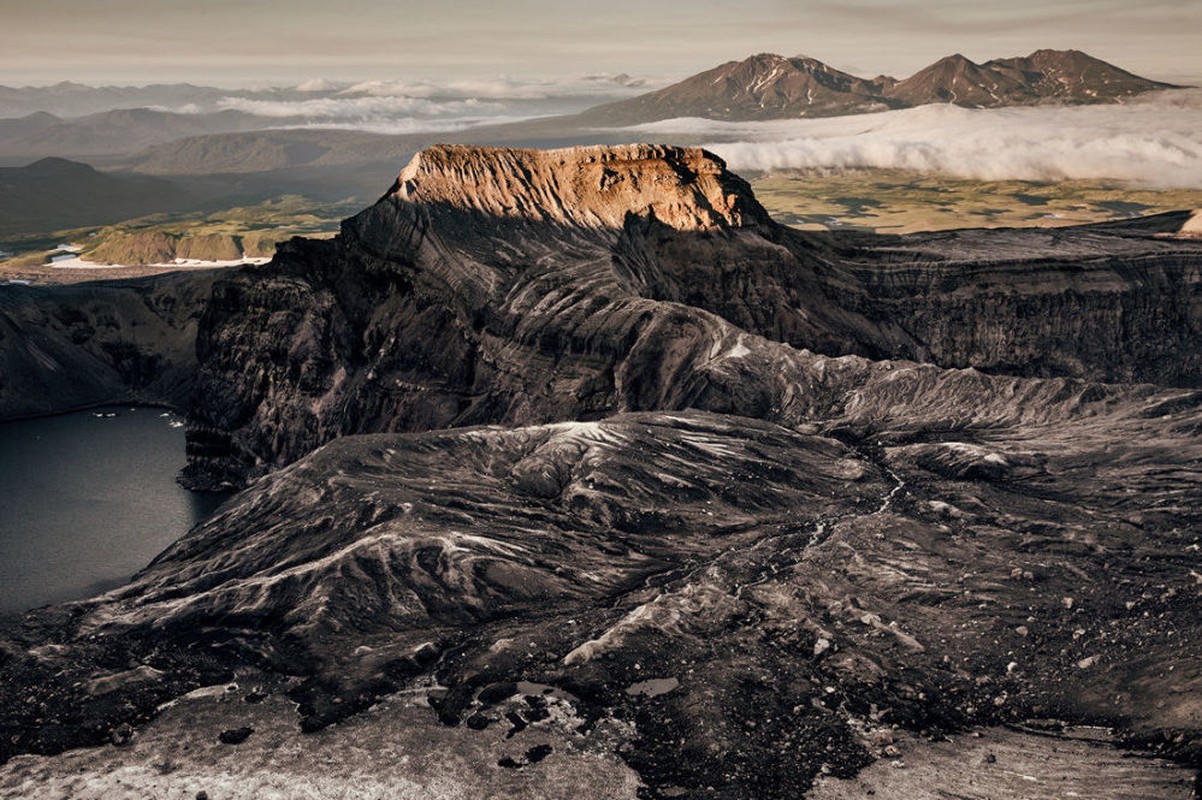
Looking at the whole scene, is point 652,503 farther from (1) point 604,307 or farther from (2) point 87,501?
(2) point 87,501

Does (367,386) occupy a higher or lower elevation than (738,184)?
lower

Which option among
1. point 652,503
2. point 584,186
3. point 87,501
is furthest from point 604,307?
point 87,501

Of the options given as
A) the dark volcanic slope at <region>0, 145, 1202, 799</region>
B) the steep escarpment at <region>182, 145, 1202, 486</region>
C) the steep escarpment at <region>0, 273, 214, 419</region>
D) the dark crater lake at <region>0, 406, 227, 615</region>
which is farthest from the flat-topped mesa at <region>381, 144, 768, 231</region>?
the steep escarpment at <region>0, 273, 214, 419</region>

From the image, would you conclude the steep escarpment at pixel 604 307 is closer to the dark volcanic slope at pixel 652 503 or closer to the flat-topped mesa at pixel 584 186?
the flat-topped mesa at pixel 584 186

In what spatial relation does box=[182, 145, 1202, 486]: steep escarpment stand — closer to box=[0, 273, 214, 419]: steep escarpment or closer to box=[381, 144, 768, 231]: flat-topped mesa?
box=[381, 144, 768, 231]: flat-topped mesa

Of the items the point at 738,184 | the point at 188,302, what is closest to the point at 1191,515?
the point at 738,184

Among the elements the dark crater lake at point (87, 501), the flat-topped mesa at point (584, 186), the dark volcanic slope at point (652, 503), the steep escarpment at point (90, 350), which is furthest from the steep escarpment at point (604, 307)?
the steep escarpment at point (90, 350)

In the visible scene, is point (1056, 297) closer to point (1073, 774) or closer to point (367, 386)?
point (367, 386)
